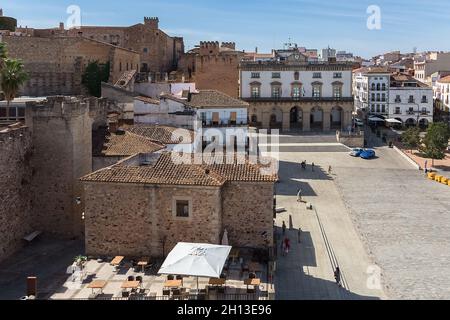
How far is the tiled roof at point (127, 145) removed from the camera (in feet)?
90.9

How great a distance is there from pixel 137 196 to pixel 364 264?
972 centimetres

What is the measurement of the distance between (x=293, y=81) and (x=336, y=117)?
23.2ft

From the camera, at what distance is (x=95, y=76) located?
163 feet

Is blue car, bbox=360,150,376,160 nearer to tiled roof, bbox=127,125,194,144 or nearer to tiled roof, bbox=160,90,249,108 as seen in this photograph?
tiled roof, bbox=160,90,249,108

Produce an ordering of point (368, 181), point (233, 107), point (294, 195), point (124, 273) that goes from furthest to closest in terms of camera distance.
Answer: point (233, 107)
point (368, 181)
point (294, 195)
point (124, 273)

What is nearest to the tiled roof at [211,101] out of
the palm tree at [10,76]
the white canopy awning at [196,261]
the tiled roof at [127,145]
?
the tiled roof at [127,145]

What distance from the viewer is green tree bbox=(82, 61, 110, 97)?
4950cm

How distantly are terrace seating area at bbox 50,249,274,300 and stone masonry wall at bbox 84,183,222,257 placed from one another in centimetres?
61

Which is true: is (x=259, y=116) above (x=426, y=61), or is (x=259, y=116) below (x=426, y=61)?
below

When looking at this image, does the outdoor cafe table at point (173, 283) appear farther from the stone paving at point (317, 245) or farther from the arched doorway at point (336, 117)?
the arched doorway at point (336, 117)

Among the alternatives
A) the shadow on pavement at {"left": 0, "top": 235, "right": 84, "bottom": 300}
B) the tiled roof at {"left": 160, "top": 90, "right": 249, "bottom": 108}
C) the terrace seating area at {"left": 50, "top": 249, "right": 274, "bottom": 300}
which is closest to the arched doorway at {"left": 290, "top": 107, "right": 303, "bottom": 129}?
the tiled roof at {"left": 160, "top": 90, "right": 249, "bottom": 108}

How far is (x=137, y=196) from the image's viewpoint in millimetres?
20109
